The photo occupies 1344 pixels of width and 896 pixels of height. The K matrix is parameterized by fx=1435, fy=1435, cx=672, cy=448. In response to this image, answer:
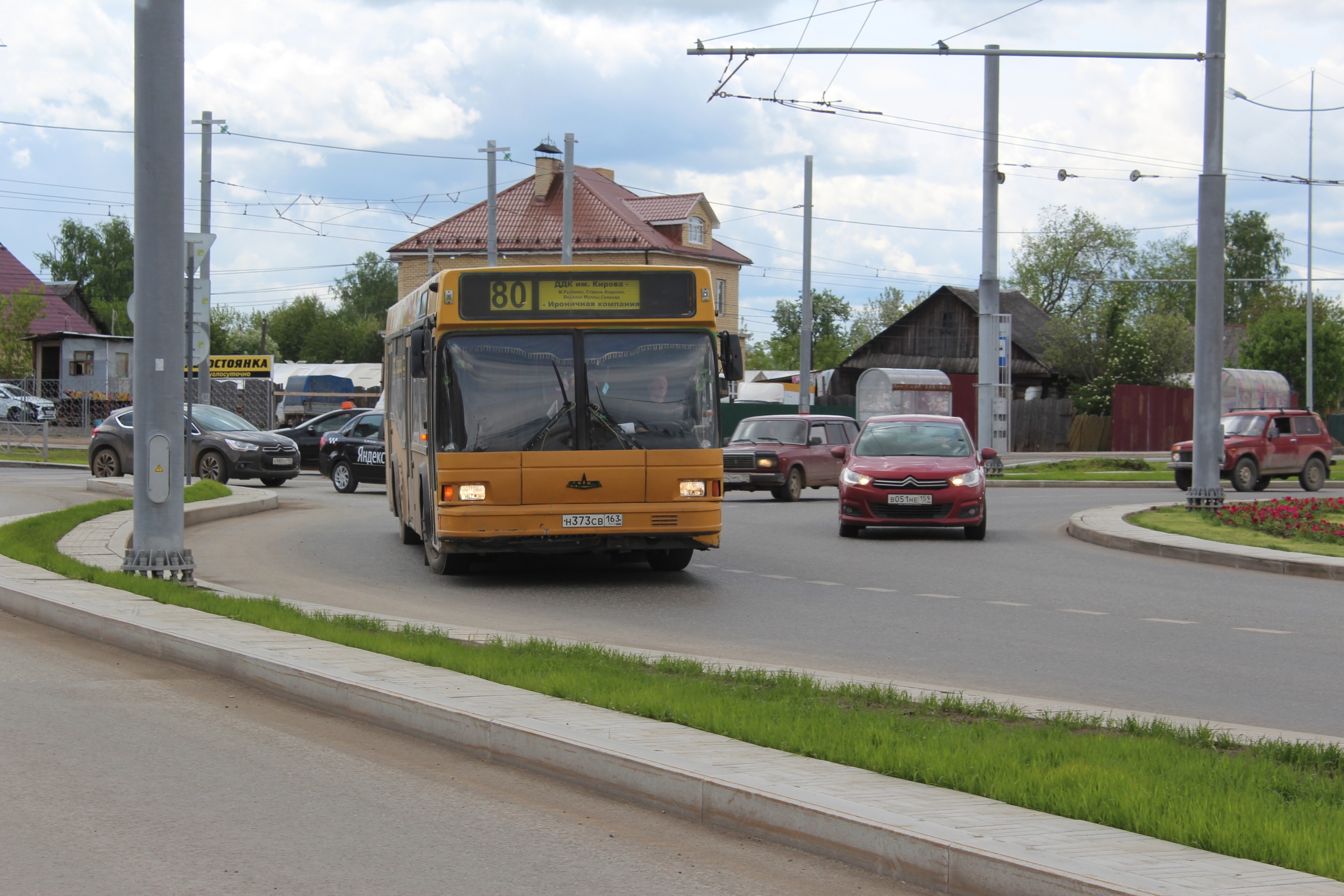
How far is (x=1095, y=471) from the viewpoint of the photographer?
36750 mm

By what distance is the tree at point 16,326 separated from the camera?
57.3 m

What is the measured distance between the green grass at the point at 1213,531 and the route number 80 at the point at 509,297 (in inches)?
362

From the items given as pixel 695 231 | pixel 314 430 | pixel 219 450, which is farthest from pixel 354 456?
pixel 695 231

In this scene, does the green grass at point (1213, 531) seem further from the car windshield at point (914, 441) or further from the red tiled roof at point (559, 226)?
the red tiled roof at point (559, 226)

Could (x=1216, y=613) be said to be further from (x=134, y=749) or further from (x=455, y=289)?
(x=134, y=749)

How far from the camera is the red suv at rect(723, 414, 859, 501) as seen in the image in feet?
86.9

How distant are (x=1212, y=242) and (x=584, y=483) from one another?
11763mm

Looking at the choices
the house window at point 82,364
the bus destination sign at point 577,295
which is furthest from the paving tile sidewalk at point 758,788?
the house window at point 82,364

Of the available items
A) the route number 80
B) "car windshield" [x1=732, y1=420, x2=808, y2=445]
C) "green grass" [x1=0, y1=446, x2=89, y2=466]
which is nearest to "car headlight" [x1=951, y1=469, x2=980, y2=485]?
the route number 80

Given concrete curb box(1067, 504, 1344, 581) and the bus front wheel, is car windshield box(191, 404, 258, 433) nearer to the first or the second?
the bus front wheel

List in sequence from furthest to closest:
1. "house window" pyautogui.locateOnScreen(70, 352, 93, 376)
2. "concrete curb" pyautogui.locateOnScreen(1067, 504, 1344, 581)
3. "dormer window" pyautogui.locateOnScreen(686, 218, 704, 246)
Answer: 1. "dormer window" pyautogui.locateOnScreen(686, 218, 704, 246)
2. "house window" pyautogui.locateOnScreen(70, 352, 93, 376)
3. "concrete curb" pyautogui.locateOnScreen(1067, 504, 1344, 581)

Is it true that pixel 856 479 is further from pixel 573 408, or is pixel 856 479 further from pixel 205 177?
pixel 205 177

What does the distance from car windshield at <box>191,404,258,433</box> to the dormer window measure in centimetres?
3857

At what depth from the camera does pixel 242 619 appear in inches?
384
